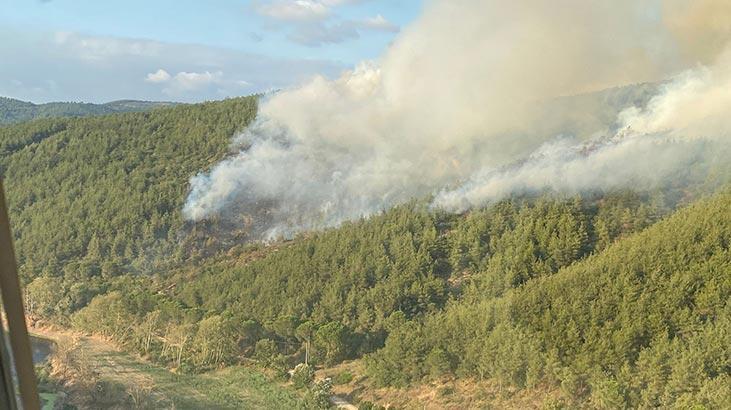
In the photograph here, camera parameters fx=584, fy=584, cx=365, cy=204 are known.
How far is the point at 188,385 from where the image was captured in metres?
3.89

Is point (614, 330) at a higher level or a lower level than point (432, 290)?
lower

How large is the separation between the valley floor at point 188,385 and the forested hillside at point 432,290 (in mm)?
117

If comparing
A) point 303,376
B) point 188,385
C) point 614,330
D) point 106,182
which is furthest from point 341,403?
point 106,182

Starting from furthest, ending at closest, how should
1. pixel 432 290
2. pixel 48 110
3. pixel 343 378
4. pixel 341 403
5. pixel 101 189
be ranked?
1. pixel 48 110
2. pixel 101 189
3. pixel 432 290
4. pixel 343 378
5. pixel 341 403

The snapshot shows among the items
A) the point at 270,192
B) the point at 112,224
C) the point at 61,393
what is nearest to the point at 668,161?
the point at 270,192

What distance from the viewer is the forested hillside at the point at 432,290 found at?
11.6 ft

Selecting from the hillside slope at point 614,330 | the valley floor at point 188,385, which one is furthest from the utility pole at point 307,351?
the hillside slope at point 614,330

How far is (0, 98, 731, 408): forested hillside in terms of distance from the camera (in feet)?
11.6

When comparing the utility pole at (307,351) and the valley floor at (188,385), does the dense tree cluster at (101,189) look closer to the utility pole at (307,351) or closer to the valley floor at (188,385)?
the valley floor at (188,385)

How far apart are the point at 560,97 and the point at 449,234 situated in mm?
1675

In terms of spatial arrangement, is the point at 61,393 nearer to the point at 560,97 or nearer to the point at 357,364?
the point at 357,364

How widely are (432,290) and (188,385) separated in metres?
1.80

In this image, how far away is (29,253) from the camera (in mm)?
4207

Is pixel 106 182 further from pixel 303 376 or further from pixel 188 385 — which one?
pixel 303 376
